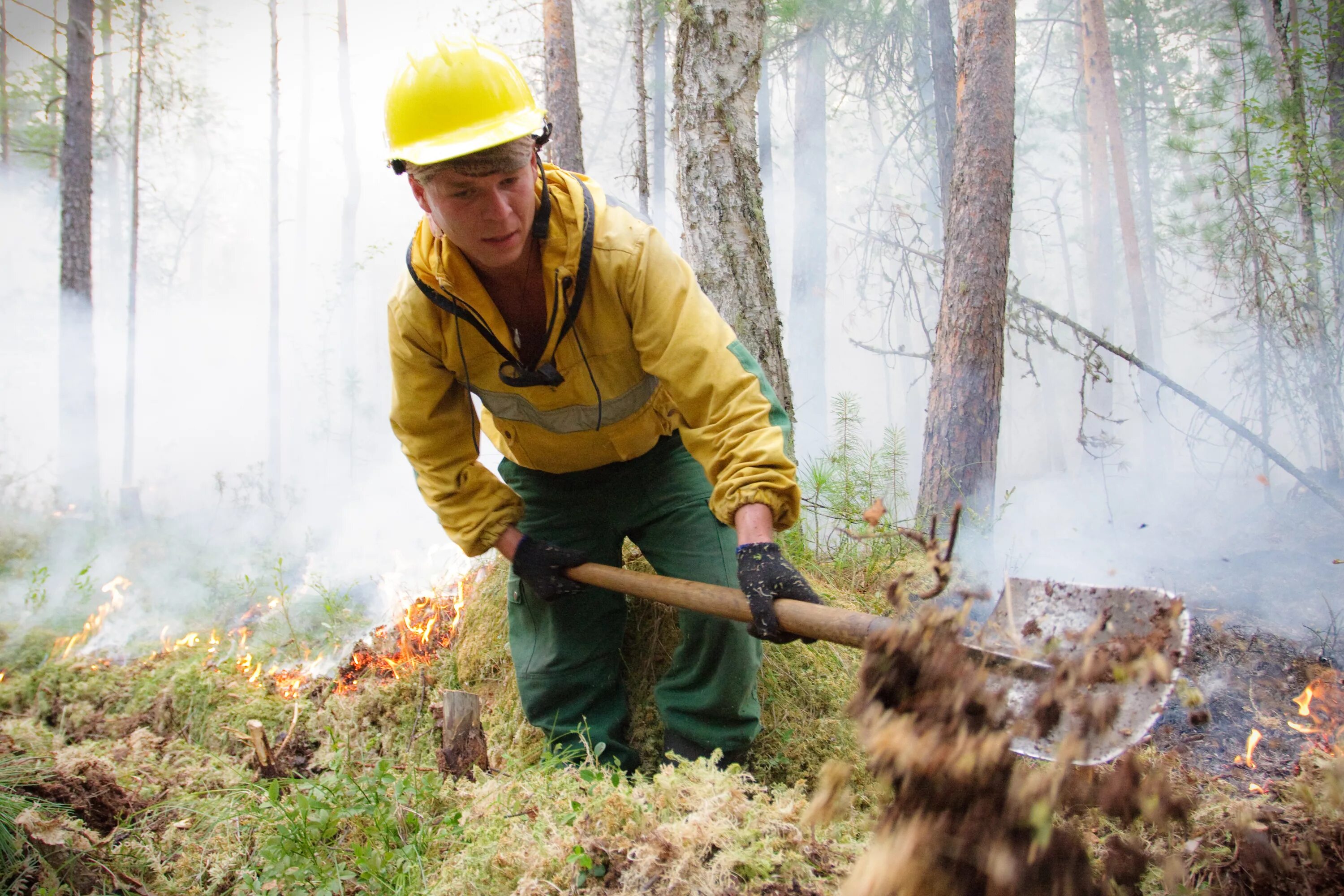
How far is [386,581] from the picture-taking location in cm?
580

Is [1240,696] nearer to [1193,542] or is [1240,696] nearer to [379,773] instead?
[379,773]

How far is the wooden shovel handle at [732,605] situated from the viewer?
6.10ft

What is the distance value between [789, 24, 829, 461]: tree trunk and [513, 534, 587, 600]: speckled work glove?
42.7 ft

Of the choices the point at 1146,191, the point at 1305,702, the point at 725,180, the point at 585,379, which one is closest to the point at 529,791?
the point at 585,379

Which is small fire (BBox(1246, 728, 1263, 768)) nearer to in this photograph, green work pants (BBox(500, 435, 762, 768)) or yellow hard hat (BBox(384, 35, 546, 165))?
green work pants (BBox(500, 435, 762, 768))

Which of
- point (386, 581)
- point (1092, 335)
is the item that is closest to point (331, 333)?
point (386, 581)

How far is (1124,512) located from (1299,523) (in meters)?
3.28

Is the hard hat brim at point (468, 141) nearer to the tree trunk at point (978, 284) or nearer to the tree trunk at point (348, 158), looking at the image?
the tree trunk at point (978, 284)

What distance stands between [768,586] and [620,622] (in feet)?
4.08

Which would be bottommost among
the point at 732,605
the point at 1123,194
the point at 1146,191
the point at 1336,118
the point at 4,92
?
the point at 732,605

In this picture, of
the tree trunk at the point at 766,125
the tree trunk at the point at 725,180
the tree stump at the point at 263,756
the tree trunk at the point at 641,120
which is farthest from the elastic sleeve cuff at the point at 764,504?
the tree trunk at the point at 766,125

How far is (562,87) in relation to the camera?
8117mm

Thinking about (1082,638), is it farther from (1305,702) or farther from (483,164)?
(1305,702)

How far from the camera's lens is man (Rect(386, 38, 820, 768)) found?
7.29 feet
